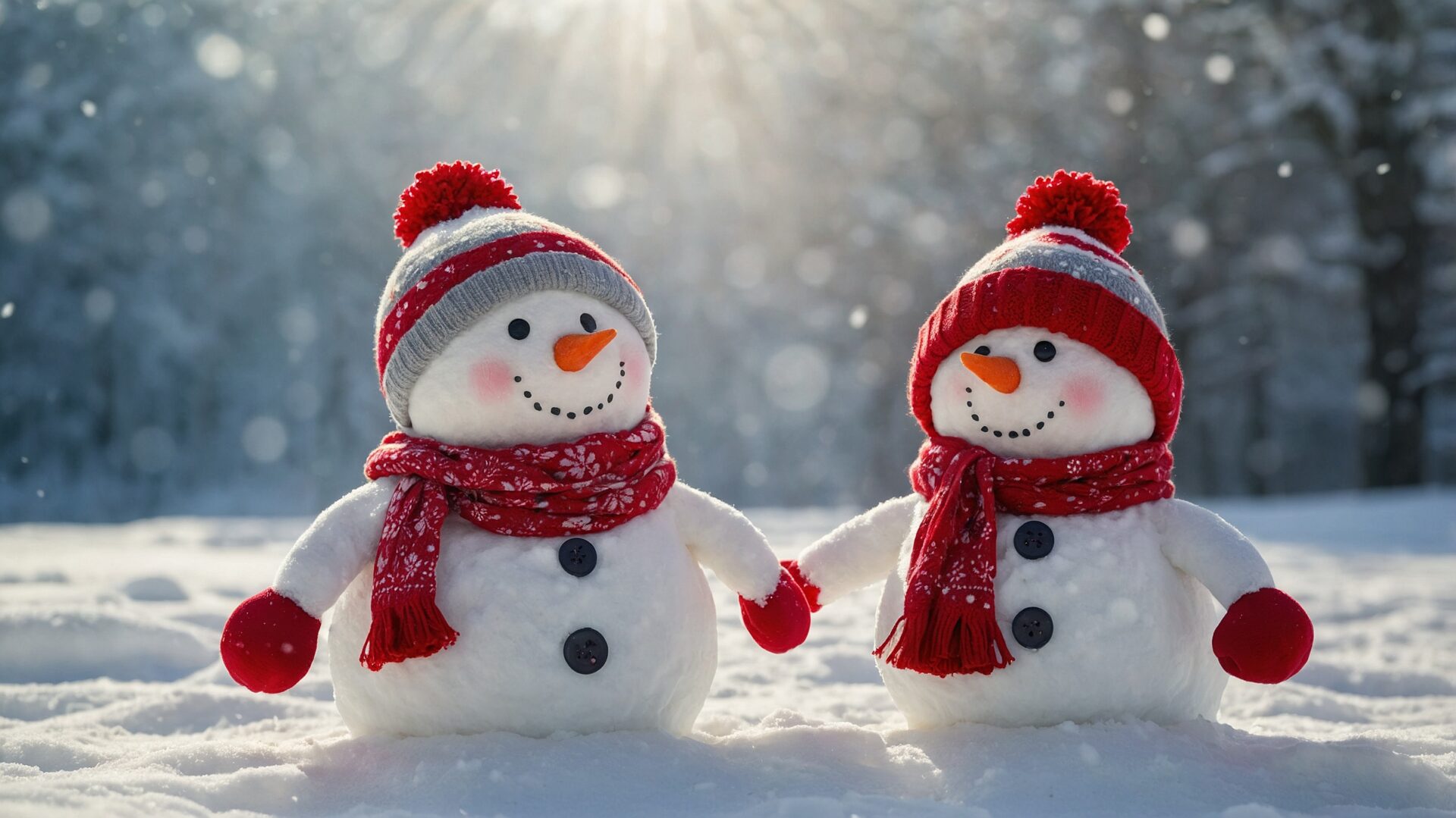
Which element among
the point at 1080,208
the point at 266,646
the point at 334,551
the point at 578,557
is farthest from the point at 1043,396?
the point at 266,646

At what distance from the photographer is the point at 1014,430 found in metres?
2.24

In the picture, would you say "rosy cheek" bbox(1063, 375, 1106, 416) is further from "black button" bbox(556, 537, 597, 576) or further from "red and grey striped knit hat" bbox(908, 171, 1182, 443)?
"black button" bbox(556, 537, 597, 576)

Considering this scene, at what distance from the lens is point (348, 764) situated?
6.57ft

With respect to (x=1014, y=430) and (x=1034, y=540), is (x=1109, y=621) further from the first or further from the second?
(x=1014, y=430)

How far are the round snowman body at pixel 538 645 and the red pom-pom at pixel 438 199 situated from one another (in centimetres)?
64

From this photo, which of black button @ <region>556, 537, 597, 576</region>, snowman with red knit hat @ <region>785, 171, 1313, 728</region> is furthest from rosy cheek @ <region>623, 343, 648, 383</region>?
snowman with red knit hat @ <region>785, 171, 1313, 728</region>

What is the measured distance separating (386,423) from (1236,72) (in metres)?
11.7

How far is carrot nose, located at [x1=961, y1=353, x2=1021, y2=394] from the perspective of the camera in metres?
2.15

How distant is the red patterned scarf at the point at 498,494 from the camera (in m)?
2.06

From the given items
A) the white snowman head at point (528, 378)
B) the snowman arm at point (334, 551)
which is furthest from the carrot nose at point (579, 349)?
the snowman arm at point (334, 551)

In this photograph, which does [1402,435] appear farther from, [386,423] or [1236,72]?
[386,423]

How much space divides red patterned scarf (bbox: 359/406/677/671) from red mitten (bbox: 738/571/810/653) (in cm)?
30

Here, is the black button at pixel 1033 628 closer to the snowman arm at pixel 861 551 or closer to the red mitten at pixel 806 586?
the snowman arm at pixel 861 551

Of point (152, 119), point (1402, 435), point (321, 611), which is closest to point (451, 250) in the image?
point (321, 611)
